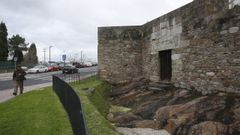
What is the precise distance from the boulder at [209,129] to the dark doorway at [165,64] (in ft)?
24.1

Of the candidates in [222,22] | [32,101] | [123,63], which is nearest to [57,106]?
[32,101]

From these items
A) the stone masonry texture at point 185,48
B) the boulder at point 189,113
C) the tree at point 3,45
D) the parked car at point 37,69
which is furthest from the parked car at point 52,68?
the boulder at point 189,113

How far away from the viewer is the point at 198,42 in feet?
41.3

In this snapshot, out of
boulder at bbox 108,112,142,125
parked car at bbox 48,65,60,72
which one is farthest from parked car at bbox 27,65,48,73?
boulder at bbox 108,112,142,125

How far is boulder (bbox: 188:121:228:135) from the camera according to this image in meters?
8.76

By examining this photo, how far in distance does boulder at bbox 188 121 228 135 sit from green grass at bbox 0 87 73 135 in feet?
11.3

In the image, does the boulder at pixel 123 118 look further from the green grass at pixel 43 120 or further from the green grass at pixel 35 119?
the green grass at pixel 35 119

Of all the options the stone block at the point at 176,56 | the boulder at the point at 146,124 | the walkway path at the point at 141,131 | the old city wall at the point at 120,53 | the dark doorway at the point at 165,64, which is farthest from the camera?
the old city wall at the point at 120,53

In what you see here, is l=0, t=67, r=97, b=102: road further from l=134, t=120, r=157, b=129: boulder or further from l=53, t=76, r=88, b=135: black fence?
l=53, t=76, r=88, b=135: black fence

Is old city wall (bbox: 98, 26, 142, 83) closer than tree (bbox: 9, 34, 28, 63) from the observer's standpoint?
Yes

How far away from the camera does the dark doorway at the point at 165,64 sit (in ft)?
54.4

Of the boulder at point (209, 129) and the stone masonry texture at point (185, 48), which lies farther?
the stone masonry texture at point (185, 48)

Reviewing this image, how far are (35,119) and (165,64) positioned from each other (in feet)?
29.9

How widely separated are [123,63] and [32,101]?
27.2 feet
